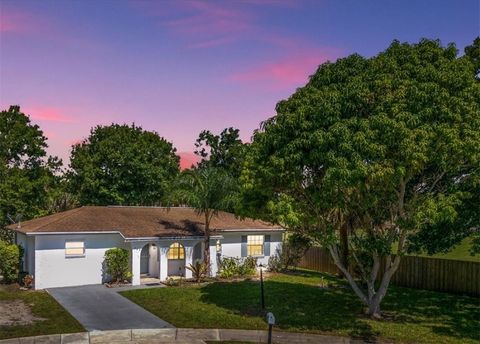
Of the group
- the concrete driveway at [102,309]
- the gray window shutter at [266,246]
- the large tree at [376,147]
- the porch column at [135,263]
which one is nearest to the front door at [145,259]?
the porch column at [135,263]

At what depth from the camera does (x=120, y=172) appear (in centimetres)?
4509

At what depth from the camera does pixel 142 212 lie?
30328 millimetres

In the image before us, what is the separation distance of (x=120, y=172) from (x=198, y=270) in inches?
907

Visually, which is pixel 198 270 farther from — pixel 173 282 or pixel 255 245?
pixel 255 245

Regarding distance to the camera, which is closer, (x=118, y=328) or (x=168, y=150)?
(x=118, y=328)

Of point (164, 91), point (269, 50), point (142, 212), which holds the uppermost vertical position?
point (269, 50)

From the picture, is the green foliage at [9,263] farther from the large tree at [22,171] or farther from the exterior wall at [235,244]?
the large tree at [22,171]

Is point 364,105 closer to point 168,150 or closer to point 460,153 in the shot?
point 460,153

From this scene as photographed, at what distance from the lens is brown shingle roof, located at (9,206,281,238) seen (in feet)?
79.9

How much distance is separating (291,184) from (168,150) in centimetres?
3710

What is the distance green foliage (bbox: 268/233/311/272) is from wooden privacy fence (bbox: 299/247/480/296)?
6.19 m

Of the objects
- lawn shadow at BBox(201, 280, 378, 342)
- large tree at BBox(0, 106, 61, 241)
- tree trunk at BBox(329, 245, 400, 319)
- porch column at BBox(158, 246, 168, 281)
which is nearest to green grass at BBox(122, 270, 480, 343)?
lawn shadow at BBox(201, 280, 378, 342)

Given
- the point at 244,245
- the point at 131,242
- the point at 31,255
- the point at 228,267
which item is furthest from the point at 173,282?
the point at 31,255

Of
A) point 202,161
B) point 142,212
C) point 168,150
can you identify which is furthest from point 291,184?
point 202,161
